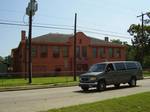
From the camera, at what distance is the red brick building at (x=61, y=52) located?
218 feet

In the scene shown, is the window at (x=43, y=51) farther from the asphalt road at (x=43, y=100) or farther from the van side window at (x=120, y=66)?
the asphalt road at (x=43, y=100)

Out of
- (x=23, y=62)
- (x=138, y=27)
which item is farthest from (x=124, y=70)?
(x=138, y=27)

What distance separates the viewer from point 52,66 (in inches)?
2677

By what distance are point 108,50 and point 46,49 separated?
14.3m

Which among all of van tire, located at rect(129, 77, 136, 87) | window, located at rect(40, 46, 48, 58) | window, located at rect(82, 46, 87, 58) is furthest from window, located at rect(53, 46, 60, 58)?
van tire, located at rect(129, 77, 136, 87)

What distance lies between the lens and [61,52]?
6938 cm

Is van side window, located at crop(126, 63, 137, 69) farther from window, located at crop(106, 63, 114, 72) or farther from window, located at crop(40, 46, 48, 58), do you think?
window, located at crop(40, 46, 48, 58)

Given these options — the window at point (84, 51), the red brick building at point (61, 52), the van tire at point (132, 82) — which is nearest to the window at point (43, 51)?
the red brick building at point (61, 52)

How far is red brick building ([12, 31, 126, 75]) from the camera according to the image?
66312mm

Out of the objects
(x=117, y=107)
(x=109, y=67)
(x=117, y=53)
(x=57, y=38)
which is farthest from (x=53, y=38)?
(x=117, y=107)

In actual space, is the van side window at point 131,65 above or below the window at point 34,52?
below

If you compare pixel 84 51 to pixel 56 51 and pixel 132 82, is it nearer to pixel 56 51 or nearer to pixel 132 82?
pixel 56 51

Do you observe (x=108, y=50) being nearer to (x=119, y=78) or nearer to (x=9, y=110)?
(x=119, y=78)

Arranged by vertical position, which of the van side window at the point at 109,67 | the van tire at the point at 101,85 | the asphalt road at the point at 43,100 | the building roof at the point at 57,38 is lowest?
the asphalt road at the point at 43,100
